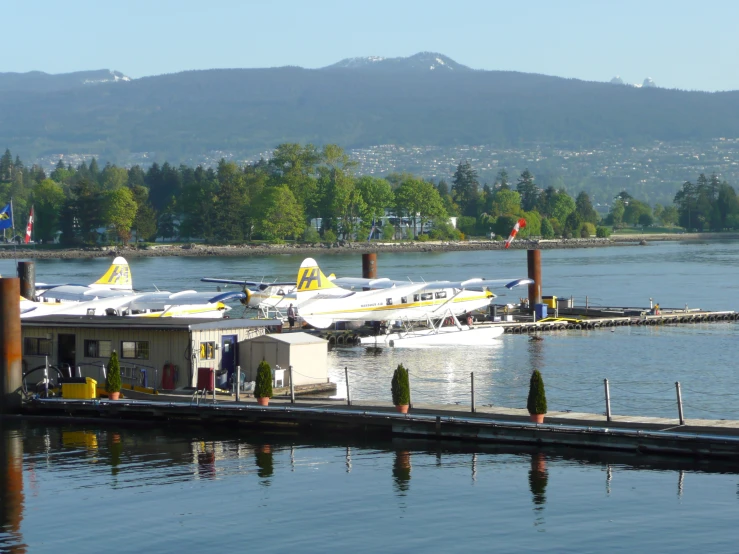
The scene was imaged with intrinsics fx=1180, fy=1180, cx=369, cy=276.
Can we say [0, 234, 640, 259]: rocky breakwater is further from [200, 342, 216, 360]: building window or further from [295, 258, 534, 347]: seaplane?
[200, 342, 216, 360]: building window

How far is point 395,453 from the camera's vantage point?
2706 centimetres

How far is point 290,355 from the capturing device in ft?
107

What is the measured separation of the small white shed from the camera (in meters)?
32.5

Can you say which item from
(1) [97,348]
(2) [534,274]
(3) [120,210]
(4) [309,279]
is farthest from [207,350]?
(3) [120,210]

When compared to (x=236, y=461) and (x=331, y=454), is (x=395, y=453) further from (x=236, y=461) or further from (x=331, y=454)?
(x=236, y=461)

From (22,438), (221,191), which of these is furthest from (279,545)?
(221,191)

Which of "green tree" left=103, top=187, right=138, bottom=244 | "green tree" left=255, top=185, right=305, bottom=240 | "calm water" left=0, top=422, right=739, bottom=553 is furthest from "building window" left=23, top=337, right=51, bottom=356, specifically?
"green tree" left=255, top=185, right=305, bottom=240

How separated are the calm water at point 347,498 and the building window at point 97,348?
4.06 metres

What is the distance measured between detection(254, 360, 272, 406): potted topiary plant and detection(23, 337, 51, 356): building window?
24.3 feet

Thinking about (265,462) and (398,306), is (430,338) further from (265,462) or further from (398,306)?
(265,462)

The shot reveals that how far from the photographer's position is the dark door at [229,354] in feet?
107

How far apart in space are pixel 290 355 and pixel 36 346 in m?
7.42

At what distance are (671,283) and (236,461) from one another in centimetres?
8011

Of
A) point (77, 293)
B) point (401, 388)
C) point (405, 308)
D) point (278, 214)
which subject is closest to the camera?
point (401, 388)
